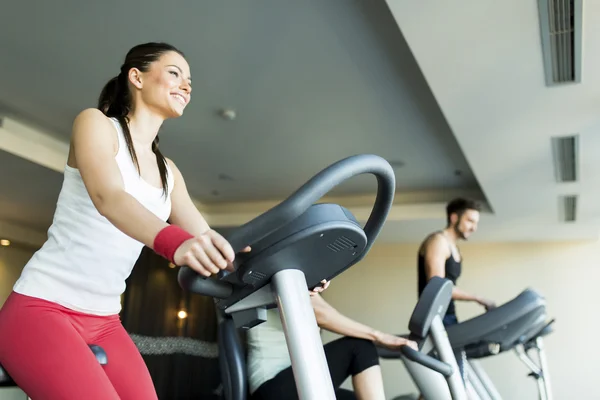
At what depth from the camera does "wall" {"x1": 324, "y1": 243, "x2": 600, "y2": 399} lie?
5.79 meters

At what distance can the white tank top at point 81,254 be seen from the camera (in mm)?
978

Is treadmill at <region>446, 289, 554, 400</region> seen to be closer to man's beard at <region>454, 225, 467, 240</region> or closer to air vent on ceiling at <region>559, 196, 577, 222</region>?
man's beard at <region>454, 225, 467, 240</region>

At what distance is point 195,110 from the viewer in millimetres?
4152

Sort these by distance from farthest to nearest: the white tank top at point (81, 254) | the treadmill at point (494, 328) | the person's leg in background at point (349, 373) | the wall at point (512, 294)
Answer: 1. the wall at point (512, 294)
2. the treadmill at point (494, 328)
3. the person's leg in background at point (349, 373)
4. the white tank top at point (81, 254)

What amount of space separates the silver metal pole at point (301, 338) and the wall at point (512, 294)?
19.0 ft

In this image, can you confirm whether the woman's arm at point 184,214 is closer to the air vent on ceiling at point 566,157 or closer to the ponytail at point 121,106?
the ponytail at point 121,106

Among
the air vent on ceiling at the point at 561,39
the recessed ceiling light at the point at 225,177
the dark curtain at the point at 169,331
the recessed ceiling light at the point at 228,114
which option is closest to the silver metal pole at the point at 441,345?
the air vent on ceiling at the point at 561,39

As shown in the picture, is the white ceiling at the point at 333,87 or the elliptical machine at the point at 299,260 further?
the white ceiling at the point at 333,87

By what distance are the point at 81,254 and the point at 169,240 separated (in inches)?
15.5

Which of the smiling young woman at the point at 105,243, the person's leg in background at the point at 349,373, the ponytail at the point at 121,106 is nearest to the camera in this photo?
the smiling young woman at the point at 105,243

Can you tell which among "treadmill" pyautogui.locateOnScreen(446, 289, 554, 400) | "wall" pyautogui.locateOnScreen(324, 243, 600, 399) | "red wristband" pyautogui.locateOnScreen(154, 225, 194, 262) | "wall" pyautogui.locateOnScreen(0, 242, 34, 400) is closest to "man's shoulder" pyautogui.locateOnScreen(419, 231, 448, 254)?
"treadmill" pyautogui.locateOnScreen(446, 289, 554, 400)

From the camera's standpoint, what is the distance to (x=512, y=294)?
243 inches

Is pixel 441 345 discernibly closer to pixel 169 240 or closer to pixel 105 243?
pixel 105 243

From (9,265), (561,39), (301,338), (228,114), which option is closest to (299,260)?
(301,338)
